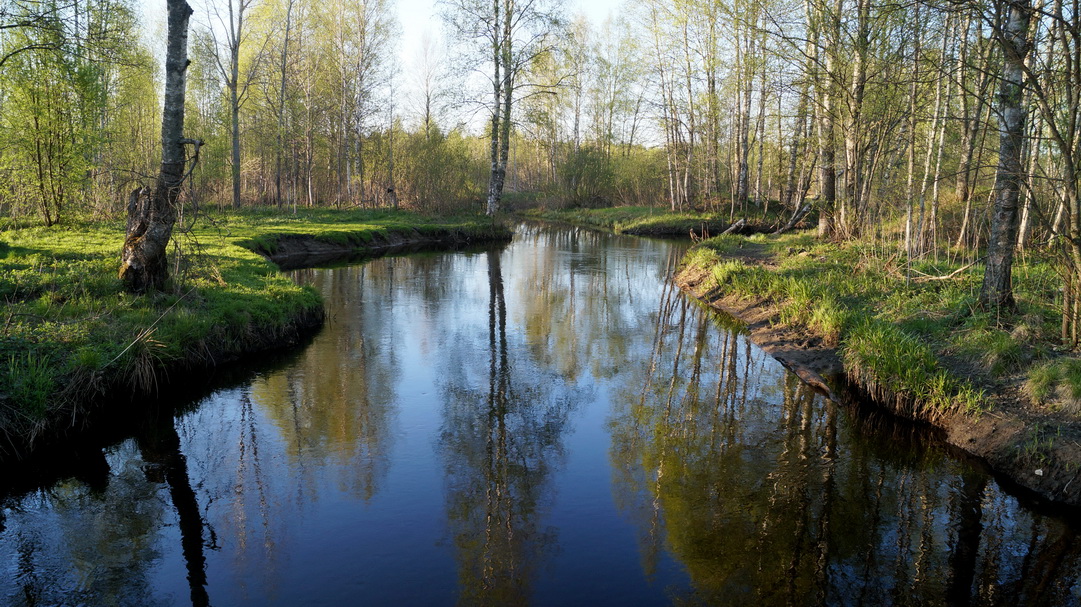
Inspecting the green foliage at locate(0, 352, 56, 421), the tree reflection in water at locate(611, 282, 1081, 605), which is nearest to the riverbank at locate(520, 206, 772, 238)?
the tree reflection in water at locate(611, 282, 1081, 605)

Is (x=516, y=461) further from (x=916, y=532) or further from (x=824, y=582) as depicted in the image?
(x=916, y=532)

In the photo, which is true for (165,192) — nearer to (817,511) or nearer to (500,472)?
(500,472)

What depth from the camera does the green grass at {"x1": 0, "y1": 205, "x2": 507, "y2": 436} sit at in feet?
19.9

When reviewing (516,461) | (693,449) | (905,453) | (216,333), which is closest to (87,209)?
(216,333)

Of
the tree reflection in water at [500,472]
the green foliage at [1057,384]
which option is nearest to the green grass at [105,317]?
the tree reflection in water at [500,472]

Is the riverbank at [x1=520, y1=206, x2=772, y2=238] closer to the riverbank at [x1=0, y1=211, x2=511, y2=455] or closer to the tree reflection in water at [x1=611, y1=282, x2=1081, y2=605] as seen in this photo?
the riverbank at [x1=0, y1=211, x2=511, y2=455]

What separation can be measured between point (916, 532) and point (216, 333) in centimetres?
782

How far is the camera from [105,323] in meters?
7.32

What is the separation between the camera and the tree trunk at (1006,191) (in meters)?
7.15

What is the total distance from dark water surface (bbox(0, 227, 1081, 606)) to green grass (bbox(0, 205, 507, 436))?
74 cm

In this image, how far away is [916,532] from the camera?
491 centimetres

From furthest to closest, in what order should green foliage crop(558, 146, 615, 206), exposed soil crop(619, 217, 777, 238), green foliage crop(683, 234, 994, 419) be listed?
green foliage crop(558, 146, 615, 206) → exposed soil crop(619, 217, 777, 238) → green foliage crop(683, 234, 994, 419)

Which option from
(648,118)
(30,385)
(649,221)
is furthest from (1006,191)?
(648,118)

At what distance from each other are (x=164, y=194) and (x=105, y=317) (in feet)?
5.99
